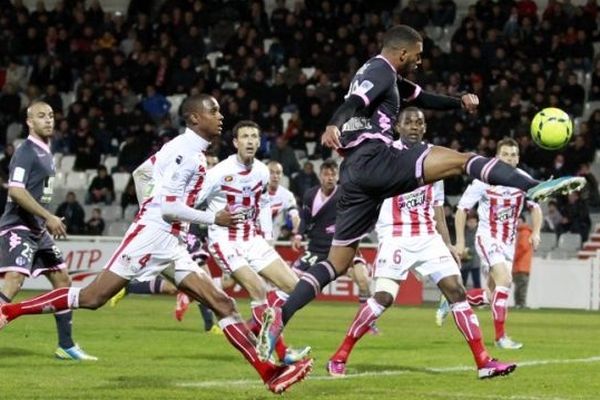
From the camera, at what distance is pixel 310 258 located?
18.8 m

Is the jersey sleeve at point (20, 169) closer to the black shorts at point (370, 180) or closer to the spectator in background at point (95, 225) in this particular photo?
the black shorts at point (370, 180)

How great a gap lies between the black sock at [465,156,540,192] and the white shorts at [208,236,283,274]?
4.74 metres

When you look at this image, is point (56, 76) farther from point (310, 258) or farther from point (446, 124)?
point (310, 258)

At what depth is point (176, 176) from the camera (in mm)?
10344

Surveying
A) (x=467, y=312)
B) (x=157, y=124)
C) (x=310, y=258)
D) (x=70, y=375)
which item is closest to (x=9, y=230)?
(x=70, y=375)

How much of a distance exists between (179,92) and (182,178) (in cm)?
2398

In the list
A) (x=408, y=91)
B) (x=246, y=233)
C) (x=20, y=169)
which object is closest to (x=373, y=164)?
(x=408, y=91)

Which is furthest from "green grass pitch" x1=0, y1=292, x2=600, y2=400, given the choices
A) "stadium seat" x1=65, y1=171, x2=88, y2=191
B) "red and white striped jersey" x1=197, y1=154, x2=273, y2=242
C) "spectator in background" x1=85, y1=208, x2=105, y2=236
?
"stadium seat" x1=65, y1=171, x2=88, y2=191

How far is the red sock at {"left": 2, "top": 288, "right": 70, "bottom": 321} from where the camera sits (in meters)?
10.9

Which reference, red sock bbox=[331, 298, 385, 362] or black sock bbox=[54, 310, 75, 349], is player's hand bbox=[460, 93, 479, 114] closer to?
red sock bbox=[331, 298, 385, 362]

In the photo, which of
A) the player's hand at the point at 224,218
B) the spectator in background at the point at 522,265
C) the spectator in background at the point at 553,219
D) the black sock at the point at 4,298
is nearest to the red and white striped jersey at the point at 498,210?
the black sock at the point at 4,298

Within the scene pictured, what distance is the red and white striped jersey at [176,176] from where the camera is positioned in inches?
407

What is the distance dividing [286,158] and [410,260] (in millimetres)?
17222

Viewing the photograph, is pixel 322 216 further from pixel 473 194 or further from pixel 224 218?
pixel 224 218
